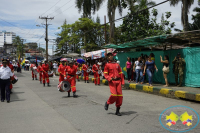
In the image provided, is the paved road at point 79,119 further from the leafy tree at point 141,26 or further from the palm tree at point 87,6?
the palm tree at point 87,6

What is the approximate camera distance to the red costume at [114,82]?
7.01 m

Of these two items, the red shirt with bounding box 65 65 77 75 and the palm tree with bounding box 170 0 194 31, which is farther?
the palm tree with bounding box 170 0 194 31

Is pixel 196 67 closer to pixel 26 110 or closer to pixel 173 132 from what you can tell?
pixel 173 132

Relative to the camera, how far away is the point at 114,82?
708 centimetres

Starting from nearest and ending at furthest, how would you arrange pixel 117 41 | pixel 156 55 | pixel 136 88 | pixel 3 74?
pixel 3 74 → pixel 136 88 → pixel 156 55 → pixel 117 41

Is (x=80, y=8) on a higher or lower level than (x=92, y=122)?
higher

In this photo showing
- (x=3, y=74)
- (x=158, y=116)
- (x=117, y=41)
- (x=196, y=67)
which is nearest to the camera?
(x=158, y=116)

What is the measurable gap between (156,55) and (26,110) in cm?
959

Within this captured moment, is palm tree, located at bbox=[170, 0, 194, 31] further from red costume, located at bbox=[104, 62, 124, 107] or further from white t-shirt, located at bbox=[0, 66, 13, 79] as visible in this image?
white t-shirt, located at bbox=[0, 66, 13, 79]

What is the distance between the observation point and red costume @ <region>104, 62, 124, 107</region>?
23.0 feet

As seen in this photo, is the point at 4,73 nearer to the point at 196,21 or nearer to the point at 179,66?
the point at 179,66

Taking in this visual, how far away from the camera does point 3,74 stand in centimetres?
977

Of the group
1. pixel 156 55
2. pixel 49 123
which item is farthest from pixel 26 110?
pixel 156 55

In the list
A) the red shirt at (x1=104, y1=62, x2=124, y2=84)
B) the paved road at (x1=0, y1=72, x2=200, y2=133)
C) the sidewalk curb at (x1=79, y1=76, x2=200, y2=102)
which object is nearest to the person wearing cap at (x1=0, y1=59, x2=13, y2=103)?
the paved road at (x1=0, y1=72, x2=200, y2=133)
